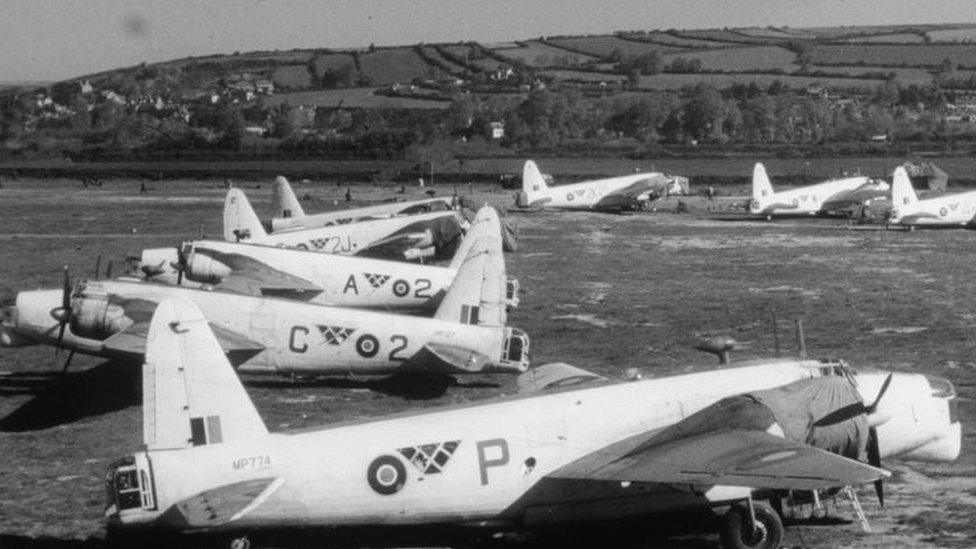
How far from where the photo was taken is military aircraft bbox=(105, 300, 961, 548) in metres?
13.3

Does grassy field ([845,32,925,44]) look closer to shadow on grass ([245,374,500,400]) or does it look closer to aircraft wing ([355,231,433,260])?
aircraft wing ([355,231,433,260])

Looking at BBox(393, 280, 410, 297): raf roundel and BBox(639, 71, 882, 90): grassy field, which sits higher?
BBox(639, 71, 882, 90): grassy field

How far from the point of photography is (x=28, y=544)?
14945 mm

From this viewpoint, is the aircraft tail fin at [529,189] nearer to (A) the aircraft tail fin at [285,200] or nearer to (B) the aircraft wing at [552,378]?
(A) the aircraft tail fin at [285,200]

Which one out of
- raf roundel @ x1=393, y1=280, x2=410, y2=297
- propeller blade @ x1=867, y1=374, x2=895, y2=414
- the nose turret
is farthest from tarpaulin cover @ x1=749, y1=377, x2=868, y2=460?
raf roundel @ x1=393, y1=280, x2=410, y2=297

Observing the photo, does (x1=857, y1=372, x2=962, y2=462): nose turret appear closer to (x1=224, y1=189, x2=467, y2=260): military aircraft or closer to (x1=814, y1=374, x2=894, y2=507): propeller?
(x1=814, y1=374, x2=894, y2=507): propeller

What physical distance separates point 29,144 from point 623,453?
156m

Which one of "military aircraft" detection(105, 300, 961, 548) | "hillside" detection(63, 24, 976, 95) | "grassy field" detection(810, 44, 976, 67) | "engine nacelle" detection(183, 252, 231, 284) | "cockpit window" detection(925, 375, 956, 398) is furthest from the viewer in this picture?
"grassy field" detection(810, 44, 976, 67)

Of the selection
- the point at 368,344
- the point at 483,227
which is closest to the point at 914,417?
the point at 368,344

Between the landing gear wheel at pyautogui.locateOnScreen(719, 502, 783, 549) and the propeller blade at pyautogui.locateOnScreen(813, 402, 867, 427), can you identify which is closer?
the landing gear wheel at pyautogui.locateOnScreen(719, 502, 783, 549)

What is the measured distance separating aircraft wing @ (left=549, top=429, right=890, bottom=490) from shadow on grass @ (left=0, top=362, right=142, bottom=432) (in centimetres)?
1120

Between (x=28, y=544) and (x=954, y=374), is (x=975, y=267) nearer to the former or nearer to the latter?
(x=954, y=374)

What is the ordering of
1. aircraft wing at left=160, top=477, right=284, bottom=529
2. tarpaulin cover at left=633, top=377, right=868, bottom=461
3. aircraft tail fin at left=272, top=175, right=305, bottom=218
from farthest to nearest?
1. aircraft tail fin at left=272, top=175, right=305, bottom=218
2. tarpaulin cover at left=633, top=377, right=868, bottom=461
3. aircraft wing at left=160, top=477, right=284, bottom=529

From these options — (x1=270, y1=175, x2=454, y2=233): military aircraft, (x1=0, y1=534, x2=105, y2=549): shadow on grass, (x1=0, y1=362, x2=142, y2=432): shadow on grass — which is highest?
(x1=270, y1=175, x2=454, y2=233): military aircraft
